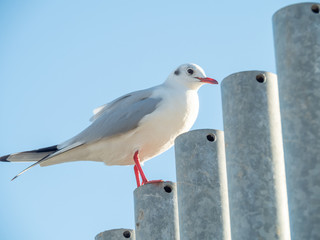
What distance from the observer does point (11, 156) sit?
38.7 feet

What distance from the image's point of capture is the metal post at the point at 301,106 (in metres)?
6.17

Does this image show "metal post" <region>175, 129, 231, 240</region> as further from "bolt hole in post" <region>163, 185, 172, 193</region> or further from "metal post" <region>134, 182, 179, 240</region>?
"bolt hole in post" <region>163, 185, 172, 193</region>

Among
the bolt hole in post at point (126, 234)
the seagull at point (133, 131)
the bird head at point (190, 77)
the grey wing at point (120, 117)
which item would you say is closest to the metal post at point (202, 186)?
the bolt hole in post at point (126, 234)

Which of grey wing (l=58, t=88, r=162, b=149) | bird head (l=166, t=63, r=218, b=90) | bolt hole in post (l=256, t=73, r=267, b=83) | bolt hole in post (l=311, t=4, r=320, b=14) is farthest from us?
bird head (l=166, t=63, r=218, b=90)

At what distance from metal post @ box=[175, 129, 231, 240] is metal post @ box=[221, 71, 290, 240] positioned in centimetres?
70

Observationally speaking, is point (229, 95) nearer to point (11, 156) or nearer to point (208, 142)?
point (208, 142)

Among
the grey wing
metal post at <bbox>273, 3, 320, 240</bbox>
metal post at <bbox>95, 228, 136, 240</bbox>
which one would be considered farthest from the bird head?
metal post at <bbox>273, 3, 320, 240</bbox>

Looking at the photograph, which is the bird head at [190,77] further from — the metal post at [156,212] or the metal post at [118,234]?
the metal post at [156,212]

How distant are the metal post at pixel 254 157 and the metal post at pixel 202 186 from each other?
0.70 metres

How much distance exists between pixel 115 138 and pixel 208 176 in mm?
3723

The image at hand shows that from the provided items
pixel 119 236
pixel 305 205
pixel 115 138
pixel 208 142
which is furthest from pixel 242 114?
pixel 115 138

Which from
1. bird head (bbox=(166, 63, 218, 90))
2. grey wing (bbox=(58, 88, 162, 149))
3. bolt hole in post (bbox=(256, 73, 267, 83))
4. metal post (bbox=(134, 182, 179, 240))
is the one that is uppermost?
bird head (bbox=(166, 63, 218, 90))

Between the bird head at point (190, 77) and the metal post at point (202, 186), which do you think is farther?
the bird head at point (190, 77)

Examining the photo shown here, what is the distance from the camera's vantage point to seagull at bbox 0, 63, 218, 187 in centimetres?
1148
